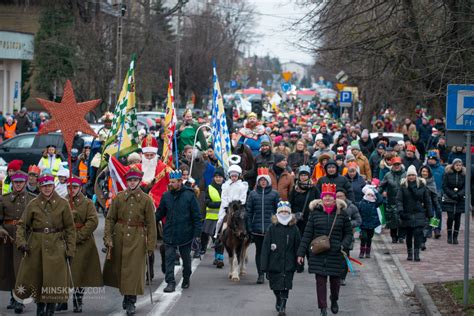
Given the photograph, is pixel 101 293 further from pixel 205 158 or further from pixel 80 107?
pixel 205 158

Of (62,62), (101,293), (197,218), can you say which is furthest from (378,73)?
(62,62)

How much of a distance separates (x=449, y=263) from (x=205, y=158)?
5.26m

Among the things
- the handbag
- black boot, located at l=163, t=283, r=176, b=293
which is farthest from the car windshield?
the handbag

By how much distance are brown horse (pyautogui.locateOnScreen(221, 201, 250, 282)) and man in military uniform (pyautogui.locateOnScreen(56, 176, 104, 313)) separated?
10.4ft

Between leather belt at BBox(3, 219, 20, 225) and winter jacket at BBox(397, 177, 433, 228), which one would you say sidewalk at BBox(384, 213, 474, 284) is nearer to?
winter jacket at BBox(397, 177, 433, 228)

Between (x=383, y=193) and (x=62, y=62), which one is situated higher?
(x=62, y=62)

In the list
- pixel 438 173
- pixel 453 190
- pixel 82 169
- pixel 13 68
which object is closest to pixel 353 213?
pixel 453 190

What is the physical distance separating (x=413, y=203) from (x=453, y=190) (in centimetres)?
243

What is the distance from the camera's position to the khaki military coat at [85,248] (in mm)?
12484

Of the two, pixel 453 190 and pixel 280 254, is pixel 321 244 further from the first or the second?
pixel 453 190

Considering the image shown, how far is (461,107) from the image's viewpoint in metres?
12.9

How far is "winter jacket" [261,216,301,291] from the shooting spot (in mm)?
12797

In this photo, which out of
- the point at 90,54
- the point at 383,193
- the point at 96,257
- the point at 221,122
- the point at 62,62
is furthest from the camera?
the point at 62,62

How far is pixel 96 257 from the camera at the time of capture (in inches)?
499
